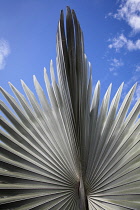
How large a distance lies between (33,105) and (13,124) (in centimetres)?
31

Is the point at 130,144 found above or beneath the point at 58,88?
beneath

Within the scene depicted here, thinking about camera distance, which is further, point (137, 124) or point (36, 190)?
point (137, 124)

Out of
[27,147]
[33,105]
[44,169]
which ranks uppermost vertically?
[33,105]

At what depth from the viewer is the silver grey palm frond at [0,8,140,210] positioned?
2.55 meters

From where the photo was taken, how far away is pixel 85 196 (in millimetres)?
2574

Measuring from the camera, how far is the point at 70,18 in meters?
2.87

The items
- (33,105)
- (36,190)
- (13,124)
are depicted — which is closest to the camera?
(36,190)

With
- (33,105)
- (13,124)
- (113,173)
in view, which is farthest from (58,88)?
(113,173)

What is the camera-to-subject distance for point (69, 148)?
272 centimetres

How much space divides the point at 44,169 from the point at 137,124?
1.10 metres

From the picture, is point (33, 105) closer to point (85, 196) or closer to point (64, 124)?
point (64, 124)

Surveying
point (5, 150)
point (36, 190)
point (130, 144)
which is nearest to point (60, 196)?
point (36, 190)

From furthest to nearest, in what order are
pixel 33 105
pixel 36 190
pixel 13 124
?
pixel 33 105, pixel 13 124, pixel 36 190

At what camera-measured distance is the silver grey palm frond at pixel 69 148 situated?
2551mm
